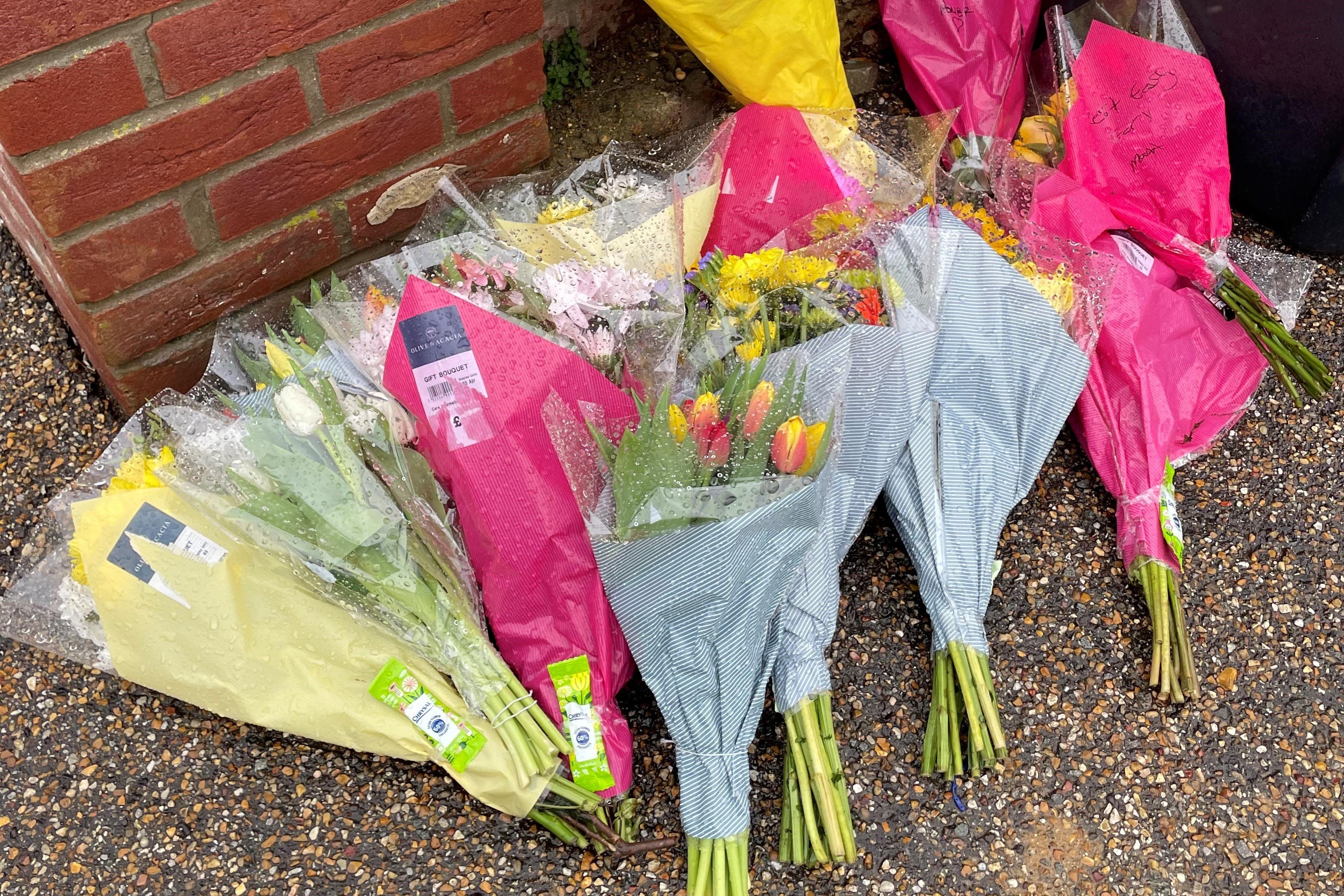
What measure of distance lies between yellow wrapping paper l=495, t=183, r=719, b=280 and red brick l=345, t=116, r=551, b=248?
0.27 meters

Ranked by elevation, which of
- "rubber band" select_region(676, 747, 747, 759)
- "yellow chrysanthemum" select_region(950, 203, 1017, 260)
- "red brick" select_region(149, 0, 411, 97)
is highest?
"red brick" select_region(149, 0, 411, 97)

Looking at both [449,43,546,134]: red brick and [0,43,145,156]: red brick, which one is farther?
[449,43,546,134]: red brick

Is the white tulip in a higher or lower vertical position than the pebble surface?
higher

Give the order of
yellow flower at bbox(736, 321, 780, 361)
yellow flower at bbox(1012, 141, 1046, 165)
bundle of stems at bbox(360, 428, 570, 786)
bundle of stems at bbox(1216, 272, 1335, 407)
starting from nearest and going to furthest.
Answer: bundle of stems at bbox(360, 428, 570, 786), yellow flower at bbox(736, 321, 780, 361), bundle of stems at bbox(1216, 272, 1335, 407), yellow flower at bbox(1012, 141, 1046, 165)

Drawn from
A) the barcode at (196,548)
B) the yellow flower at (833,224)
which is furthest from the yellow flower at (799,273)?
the barcode at (196,548)

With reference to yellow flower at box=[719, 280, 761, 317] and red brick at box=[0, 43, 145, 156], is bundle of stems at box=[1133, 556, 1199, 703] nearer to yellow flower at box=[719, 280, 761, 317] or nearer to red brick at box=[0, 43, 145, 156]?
yellow flower at box=[719, 280, 761, 317]

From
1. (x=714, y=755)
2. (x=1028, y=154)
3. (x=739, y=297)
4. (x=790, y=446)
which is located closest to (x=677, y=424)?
(x=790, y=446)

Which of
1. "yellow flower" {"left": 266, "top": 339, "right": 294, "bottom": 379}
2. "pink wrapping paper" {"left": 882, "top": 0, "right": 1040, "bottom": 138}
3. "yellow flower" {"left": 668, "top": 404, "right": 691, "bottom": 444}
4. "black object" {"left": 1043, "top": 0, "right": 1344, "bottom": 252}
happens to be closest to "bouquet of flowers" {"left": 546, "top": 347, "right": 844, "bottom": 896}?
"yellow flower" {"left": 668, "top": 404, "right": 691, "bottom": 444}

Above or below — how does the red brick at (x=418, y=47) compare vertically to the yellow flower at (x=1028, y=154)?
above

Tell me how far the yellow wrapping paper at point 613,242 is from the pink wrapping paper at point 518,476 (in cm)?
27

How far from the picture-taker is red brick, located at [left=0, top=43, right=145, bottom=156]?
1523mm

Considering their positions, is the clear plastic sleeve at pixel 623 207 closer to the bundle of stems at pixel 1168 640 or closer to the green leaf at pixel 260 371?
the green leaf at pixel 260 371

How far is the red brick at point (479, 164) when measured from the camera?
200 cm

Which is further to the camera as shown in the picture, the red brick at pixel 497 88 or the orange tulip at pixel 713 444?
the red brick at pixel 497 88
